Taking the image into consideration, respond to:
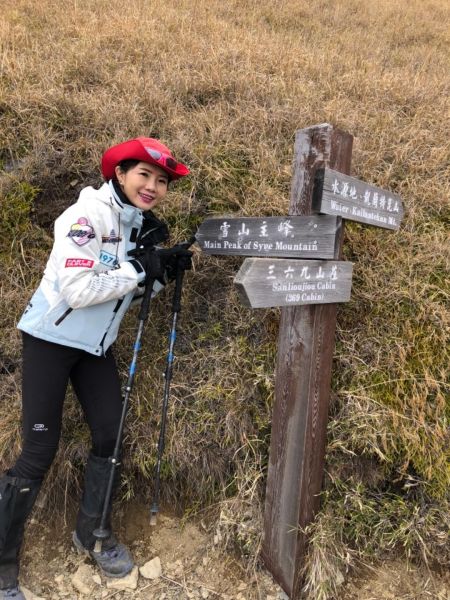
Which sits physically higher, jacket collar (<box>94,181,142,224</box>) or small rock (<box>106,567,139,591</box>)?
jacket collar (<box>94,181,142,224</box>)

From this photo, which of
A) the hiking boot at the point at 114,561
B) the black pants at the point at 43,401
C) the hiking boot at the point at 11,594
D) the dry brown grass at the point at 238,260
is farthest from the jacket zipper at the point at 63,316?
the hiking boot at the point at 11,594

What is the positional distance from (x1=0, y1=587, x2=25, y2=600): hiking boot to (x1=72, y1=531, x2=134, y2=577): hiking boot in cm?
48

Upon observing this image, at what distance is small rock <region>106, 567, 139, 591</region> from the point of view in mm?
3160

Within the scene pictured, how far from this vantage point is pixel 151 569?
3.23 metres

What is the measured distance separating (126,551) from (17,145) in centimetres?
380

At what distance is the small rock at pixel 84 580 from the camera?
3.15 m

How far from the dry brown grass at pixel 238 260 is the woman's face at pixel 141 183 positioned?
0.93 meters

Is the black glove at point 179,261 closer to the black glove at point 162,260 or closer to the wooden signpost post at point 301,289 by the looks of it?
the black glove at point 162,260

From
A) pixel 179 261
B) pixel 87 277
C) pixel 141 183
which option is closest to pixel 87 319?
pixel 87 277

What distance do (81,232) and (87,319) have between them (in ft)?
1.79

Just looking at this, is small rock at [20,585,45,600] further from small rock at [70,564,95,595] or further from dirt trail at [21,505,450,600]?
small rock at [70,564,95,595]

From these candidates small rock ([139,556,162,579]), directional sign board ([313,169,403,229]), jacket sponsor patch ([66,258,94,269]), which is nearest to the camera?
directional sign board ([313,169,403,229])

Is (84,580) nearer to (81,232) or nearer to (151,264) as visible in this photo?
(151,264)

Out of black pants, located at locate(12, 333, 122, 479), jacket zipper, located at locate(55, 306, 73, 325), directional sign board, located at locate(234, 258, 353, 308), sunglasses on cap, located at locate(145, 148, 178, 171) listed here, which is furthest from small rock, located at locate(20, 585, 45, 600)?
sunglasses on cap, located at locate(145, 148, 178, 171)
